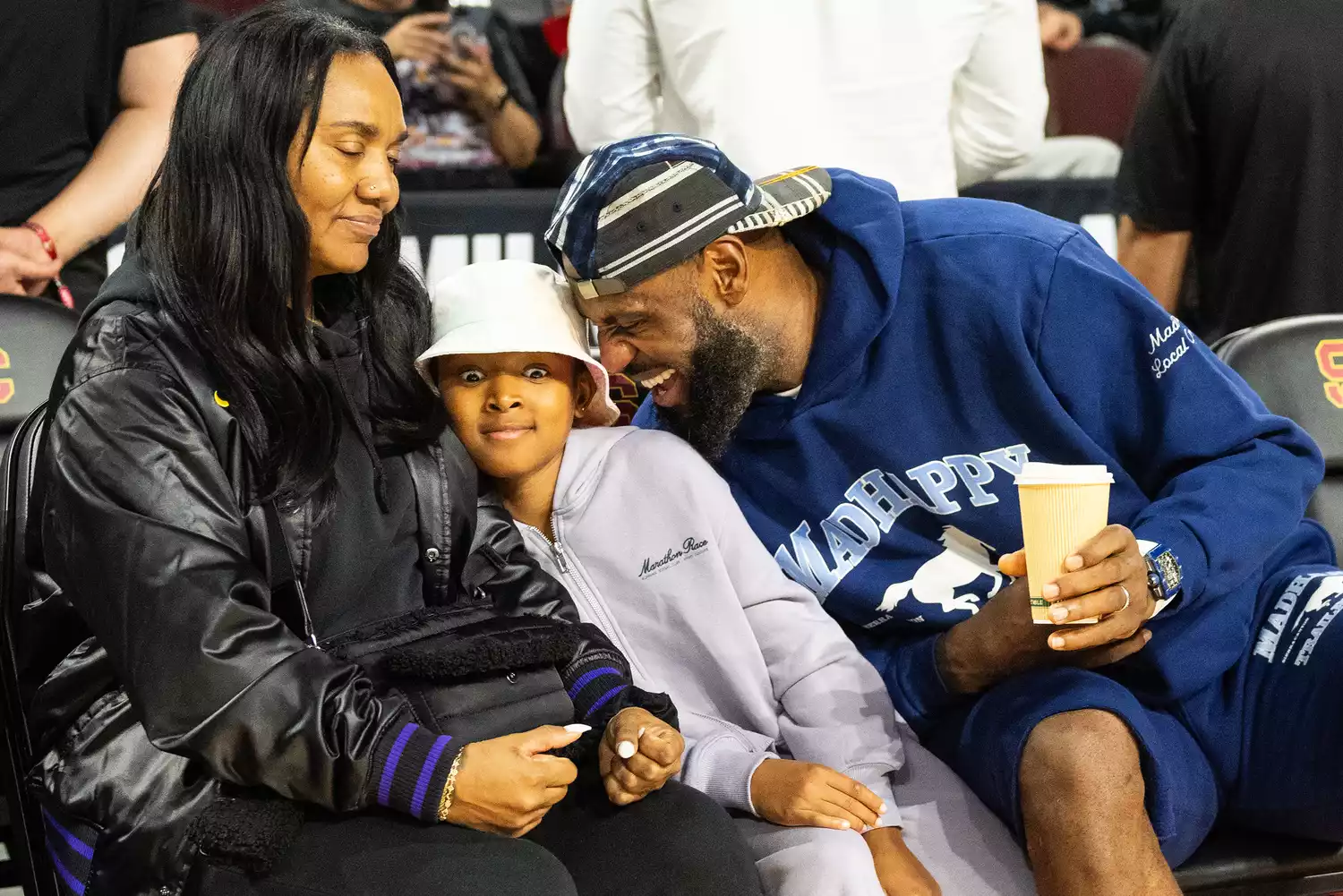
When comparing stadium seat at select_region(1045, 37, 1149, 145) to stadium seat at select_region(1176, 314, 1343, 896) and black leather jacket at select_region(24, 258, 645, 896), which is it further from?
black leather jacket at select_region(24, 258, 645, 896)

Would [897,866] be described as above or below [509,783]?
below

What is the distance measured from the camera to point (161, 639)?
1.73 metres

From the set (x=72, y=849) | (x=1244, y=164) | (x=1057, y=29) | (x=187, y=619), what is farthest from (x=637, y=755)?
(x=1057, y=29)

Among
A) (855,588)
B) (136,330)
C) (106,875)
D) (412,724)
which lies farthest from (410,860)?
(855,588)

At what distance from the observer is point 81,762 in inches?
72.9

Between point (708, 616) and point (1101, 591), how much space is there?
0.62m

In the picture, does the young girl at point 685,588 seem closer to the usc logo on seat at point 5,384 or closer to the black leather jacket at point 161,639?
the black leather jacket at point 161,639

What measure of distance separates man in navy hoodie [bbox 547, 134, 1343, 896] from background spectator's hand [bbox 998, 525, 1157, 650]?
0.05 ft

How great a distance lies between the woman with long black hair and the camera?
175cm

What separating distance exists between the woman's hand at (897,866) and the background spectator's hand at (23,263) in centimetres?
196

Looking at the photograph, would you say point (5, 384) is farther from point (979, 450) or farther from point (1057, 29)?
point (1057, 29)

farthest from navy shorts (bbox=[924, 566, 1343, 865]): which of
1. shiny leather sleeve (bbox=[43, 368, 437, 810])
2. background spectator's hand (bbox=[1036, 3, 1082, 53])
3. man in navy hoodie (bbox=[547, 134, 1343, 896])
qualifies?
background spectator's hand (bbox=[1036, 3, 1082, 53])

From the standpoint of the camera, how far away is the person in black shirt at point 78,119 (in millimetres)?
3080

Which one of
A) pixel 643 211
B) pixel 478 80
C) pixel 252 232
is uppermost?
pixel 252 232
